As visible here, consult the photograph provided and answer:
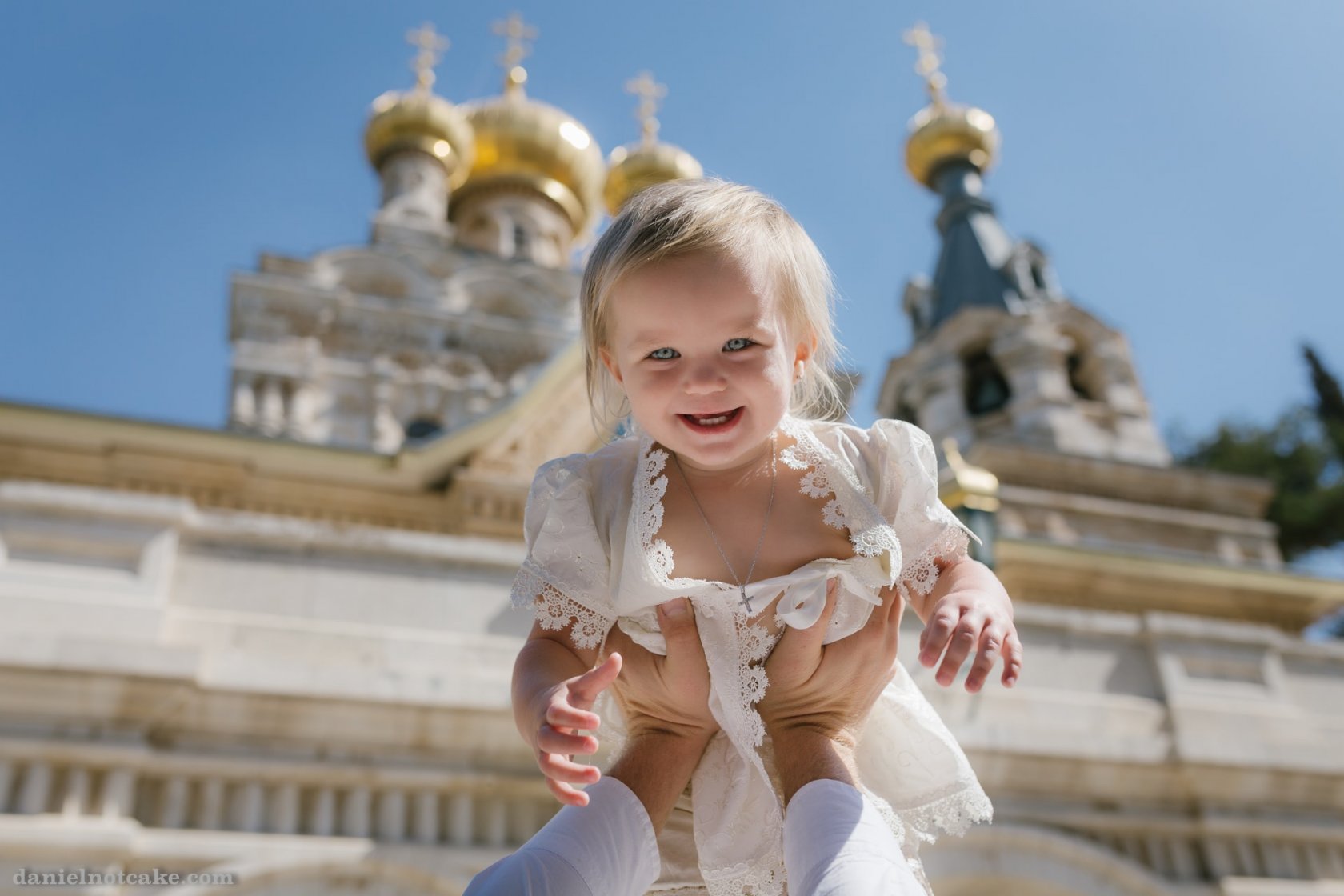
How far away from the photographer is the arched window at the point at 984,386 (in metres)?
22.1

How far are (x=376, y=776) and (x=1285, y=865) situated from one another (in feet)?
15.3

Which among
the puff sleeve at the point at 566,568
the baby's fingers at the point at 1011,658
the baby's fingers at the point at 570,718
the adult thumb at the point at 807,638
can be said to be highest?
the puff sleeve at the point at 566,568

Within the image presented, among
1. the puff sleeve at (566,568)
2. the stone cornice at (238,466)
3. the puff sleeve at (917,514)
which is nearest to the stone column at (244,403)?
the stone cornice at (238,466)

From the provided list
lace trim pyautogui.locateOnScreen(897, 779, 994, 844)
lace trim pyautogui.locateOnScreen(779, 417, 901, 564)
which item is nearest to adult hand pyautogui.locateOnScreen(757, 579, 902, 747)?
lace trim pyautogui.locateOnScreen(779, 417, 901, 564)

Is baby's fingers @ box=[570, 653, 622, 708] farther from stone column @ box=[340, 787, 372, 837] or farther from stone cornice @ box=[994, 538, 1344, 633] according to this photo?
stone cornice @ box=[994, 538, 1344, 633]

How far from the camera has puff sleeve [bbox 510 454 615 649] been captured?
2092 mm

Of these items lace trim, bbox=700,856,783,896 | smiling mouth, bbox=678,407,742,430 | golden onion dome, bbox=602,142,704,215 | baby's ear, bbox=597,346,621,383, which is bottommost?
lace trim, bbox=700,856,783,896

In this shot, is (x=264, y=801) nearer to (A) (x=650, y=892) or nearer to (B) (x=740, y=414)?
(A) (x=650, y=892)

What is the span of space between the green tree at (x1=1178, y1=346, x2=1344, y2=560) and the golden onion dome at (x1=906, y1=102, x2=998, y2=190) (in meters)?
10.7

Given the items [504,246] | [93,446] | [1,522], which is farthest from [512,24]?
[1,522]

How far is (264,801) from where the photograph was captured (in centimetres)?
465

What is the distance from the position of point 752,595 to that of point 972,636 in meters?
0.38

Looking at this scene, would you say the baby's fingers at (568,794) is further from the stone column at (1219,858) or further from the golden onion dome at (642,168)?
the golden onion dome at (642,168)

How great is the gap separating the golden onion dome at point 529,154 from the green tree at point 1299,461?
60.8 feet
